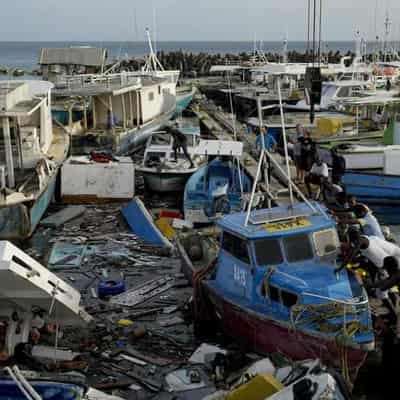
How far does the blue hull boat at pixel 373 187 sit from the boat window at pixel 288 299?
31.9ft

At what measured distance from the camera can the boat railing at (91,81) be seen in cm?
2725

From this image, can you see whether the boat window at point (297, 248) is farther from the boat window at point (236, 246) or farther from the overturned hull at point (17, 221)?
the overturned hull at point (17, 221)

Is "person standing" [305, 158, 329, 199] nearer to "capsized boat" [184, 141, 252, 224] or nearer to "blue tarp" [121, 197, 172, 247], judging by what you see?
"capsized boat" [184, 141, 252, 224]

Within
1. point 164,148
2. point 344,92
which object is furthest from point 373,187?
point 344,92

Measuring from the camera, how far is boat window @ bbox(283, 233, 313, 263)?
1004 centimetres

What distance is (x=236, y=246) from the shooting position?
10.5 m

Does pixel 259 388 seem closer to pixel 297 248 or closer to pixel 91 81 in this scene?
pixel 297 248

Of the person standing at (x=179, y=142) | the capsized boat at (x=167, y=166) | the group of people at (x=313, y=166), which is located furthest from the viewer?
the person standing at (x=179, y=142)

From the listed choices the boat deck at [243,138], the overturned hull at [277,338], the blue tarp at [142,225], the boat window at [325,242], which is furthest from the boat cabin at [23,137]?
the boat window at [325,242]

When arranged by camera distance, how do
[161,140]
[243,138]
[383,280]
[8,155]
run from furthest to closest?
[243,138] → [161,140] → [8,155] → [383,280]

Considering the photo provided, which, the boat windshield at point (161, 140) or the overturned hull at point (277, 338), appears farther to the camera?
the boat windshield at point (161, 140)

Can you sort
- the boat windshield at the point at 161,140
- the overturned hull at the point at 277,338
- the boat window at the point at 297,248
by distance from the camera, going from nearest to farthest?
the overturned hull at the point at 277,338, the boat window at the point at 297,248, the boat windshield at the point at 161,140

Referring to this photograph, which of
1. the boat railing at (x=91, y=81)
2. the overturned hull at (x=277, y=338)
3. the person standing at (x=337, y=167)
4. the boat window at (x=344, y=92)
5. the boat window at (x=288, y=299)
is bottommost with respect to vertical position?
the overturned hull at (x=277, y=338)

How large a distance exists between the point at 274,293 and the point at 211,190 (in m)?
7.87
